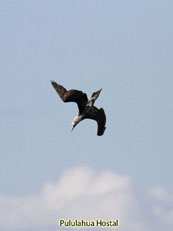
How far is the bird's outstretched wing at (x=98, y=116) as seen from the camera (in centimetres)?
5538

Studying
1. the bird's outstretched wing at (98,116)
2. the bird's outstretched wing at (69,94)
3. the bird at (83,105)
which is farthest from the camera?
the bird's outstretched wing at (98,116)

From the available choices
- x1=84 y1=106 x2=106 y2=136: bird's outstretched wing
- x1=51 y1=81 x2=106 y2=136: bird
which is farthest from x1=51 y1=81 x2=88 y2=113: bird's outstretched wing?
x1=84 y1=106 x2=106 y2=136: bird's outstretched wing

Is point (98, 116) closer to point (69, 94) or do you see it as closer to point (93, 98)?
point (93, 98)

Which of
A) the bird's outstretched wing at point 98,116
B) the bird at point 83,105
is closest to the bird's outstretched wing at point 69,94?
the bird at point 83,105

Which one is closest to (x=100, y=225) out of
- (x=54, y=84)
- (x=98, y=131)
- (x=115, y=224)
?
(x=115, y=224)

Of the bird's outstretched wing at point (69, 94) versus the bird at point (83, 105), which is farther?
the bird at point (83, 105)

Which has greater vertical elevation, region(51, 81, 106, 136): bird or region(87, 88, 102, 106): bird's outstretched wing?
region(87, 88, 102, 106): bird's outstretched wing

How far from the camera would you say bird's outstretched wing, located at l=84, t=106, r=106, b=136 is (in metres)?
55.4

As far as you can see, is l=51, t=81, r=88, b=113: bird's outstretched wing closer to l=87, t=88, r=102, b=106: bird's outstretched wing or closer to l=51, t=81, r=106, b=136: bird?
l=51, t=81, r=106, b=136: bird

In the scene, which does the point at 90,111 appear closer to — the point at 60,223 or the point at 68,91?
the point at 68,91

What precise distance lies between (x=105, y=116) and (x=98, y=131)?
133 centimetres

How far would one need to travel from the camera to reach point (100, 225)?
54656mm

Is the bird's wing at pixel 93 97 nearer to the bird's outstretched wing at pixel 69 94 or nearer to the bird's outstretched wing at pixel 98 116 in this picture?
the bird's outstretched wing at pixel 98 116

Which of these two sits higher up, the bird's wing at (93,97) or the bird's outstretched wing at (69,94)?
the bird's wing at (93,97)
